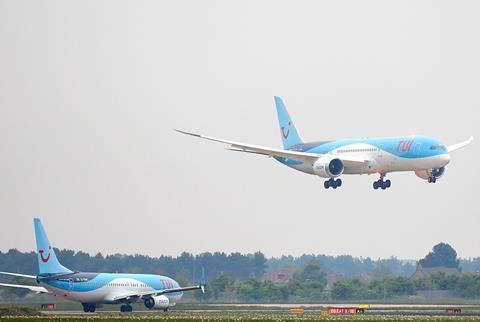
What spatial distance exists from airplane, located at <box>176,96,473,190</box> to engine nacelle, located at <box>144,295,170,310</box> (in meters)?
14.7

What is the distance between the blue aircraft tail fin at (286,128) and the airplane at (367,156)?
307cm

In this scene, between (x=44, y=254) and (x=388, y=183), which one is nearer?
(x=44, y=254)

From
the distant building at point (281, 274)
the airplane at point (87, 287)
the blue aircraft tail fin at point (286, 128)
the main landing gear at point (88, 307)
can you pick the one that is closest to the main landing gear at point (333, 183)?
the blue aircraft tail fin at point (286, 128)

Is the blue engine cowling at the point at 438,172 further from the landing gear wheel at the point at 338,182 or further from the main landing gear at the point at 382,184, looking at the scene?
the landing gear wheel at the point at 338,182

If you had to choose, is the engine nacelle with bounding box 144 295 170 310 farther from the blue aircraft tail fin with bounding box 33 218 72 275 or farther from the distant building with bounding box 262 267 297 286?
the distant building with bounding box 262 267 297 286

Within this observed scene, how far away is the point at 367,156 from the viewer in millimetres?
108625

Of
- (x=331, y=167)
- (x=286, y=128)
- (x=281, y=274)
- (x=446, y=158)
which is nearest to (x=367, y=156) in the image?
(x=331, y=167)

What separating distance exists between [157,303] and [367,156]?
22.4 meters

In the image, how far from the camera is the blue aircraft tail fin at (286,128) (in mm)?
124306

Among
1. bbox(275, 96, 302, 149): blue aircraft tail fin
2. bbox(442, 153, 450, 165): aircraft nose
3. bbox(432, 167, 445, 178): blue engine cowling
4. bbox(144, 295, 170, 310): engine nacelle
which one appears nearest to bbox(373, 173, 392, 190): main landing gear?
bbox(432, 167, 445, 178): blue engine cowling

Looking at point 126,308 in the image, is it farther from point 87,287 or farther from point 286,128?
point 286,128

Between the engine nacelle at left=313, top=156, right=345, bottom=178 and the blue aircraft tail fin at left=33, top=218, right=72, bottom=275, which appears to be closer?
the blue aircraft tail fin at left=33, top=218, right=72, bottom=275

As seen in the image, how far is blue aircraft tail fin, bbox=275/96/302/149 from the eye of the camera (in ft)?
408

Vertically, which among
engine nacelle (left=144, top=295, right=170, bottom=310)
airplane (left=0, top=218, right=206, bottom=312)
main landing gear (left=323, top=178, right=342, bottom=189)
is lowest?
engine nacelle (left=144, top=295, right=170, bottom=310)
